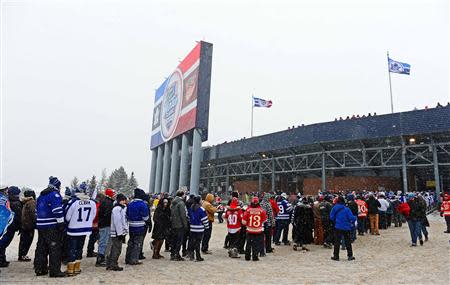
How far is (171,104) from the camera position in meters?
46.2

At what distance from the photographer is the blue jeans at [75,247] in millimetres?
6848

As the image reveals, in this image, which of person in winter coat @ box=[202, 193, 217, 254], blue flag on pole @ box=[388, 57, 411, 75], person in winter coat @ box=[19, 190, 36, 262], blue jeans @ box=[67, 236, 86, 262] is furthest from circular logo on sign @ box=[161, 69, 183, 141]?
blue jeans @ box=[67, 236, 86, 262]

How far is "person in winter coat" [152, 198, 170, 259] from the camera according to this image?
9.18 metres

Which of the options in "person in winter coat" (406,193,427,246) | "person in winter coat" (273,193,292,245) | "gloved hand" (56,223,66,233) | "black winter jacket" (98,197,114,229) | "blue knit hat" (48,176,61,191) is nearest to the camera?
"gloved hand" (56,223,66,233)

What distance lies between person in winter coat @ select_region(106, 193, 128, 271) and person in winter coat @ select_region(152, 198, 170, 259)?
1.54 meters

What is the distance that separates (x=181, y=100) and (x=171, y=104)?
5064mm

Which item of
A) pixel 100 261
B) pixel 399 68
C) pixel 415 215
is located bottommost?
pixel 100 261

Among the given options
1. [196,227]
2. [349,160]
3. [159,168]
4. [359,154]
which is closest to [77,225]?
[196,227]

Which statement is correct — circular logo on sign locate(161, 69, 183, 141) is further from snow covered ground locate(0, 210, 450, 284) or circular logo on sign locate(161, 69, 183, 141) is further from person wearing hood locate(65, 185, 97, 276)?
person wearing hood locate(65, 185, 97, 276)

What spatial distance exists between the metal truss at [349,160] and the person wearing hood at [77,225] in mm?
21377

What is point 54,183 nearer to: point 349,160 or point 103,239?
point 103,239

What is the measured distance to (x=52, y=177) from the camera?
716 cm

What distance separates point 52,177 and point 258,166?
29.0m

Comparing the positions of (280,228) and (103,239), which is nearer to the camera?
(103,239)
